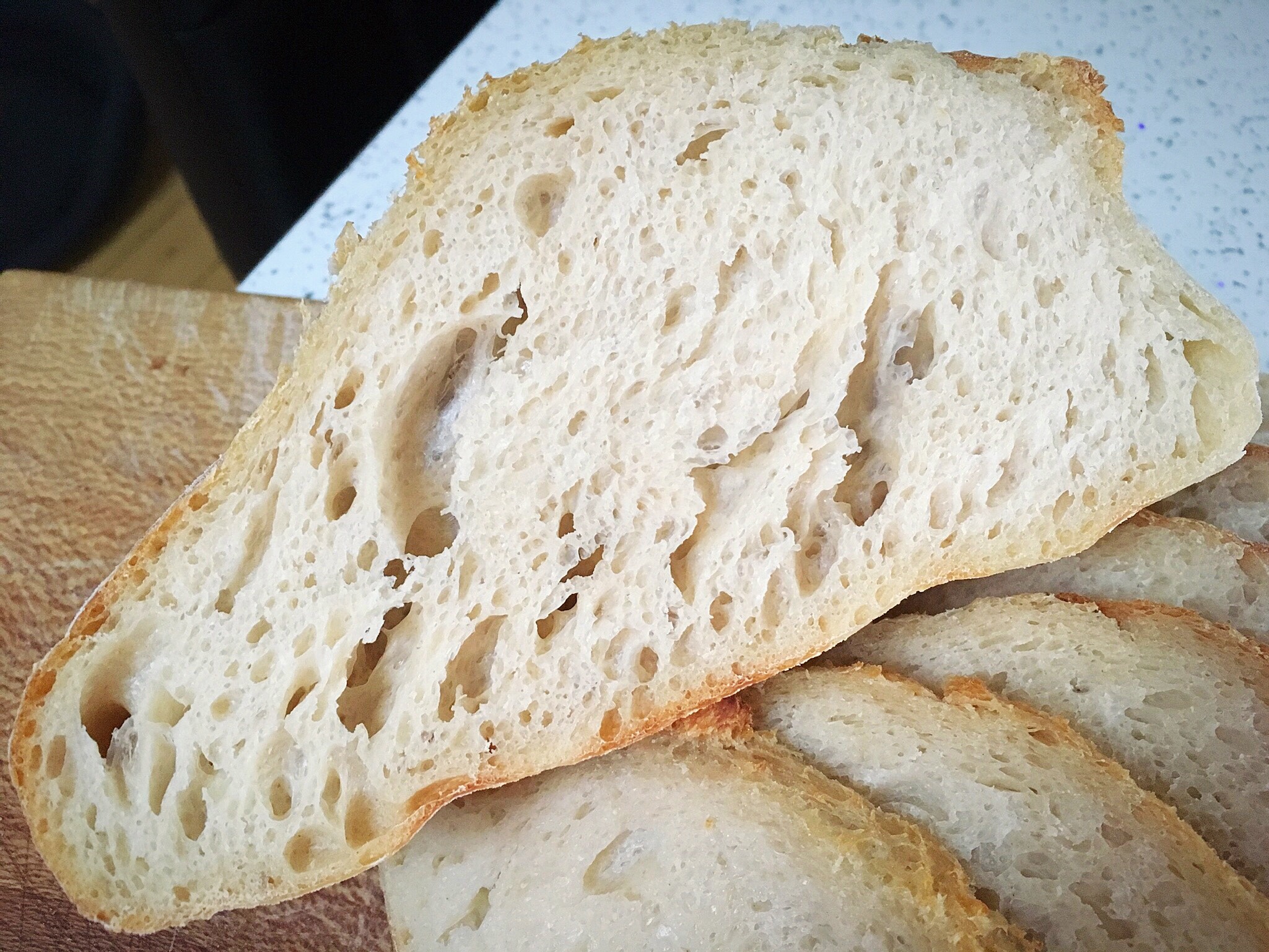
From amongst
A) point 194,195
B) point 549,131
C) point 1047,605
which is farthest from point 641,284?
point 194,195

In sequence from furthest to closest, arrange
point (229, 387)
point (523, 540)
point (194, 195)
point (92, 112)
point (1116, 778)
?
point (92, 112) < point (194, 195) < point (229, 387) < point (523, 540) < point (1116, 778)

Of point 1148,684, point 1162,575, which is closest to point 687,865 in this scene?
point 1148,684

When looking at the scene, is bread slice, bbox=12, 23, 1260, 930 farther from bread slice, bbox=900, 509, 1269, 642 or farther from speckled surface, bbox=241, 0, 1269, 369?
speckled surface, bbox=241, 0, 1269, 369

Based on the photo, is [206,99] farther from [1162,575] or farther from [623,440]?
[1162,575]

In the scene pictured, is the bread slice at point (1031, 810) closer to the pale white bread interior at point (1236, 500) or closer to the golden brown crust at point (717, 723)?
the golden brown crust at point (717, 723)

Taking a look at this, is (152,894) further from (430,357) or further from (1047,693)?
(1047,693)

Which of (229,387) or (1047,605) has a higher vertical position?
(1047,605)
